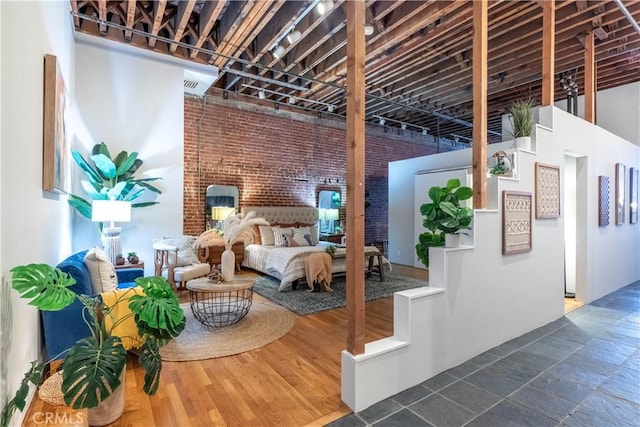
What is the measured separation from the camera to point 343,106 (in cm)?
762

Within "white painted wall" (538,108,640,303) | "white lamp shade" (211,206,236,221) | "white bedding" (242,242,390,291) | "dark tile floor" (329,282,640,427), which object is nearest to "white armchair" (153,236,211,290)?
"white bedding" (242,242,390,291)

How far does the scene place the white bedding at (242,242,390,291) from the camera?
493cm

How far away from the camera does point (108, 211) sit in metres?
3.77

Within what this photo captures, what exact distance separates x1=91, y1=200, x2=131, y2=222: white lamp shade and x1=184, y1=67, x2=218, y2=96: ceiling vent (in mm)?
2651

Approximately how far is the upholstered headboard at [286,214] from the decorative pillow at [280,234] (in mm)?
431

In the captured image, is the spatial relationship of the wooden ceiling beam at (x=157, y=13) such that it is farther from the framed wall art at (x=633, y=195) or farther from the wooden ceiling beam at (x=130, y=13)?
the framed wall art at (x=633, y=195)

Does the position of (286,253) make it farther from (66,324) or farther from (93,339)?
(93,339)

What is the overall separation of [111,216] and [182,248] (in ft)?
3.82

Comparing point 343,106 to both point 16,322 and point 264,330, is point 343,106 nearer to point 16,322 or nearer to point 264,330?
→ point 264,330

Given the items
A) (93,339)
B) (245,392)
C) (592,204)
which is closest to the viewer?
(93,339)

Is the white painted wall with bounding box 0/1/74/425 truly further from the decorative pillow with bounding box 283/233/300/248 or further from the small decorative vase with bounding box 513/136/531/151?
the small decorative vase with bounding box 513/136/531/151

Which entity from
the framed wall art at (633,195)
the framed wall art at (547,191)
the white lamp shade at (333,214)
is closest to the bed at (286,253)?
the white lamp shade at (333,214)

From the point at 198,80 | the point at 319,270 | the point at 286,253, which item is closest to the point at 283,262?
the point at 286,253

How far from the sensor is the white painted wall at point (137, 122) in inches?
176
